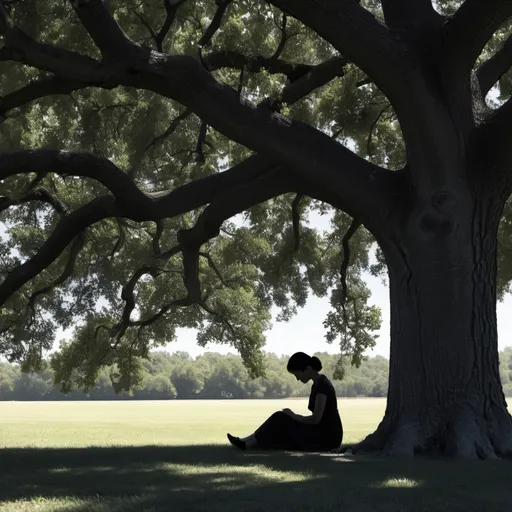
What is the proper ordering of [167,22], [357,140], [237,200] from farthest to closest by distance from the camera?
[357,140] → [167,22] → [237,200]

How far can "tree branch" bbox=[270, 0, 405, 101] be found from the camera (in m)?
9.40

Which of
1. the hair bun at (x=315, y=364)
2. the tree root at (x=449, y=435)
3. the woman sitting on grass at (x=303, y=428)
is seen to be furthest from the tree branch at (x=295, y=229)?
the tree root at (x=449, y=435)

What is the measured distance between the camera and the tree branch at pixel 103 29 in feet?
32.9

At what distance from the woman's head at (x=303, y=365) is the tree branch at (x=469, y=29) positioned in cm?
384

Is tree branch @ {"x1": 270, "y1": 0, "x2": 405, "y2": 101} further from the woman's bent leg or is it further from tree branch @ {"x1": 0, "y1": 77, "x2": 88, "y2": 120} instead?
tree branch @ {"x1": 0, "y1": 77, "x2": 88, "y2": 120}

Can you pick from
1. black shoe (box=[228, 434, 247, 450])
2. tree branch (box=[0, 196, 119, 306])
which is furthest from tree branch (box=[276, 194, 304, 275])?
black shoe (box=[228, 434, 247, 450])

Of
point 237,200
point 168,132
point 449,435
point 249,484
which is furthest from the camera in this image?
point 168,132

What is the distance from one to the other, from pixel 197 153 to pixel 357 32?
25.8 feet

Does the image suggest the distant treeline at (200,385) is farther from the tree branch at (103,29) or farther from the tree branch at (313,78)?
the tree branch at (103,29)

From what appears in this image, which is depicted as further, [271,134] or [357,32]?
[271,134]

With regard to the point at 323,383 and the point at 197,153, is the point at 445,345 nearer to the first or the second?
the point at 323,383

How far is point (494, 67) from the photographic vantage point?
11547 millimetres

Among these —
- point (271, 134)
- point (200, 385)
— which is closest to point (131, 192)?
point (271, 134)

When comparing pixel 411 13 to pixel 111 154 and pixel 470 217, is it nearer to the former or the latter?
pixel 470 217
